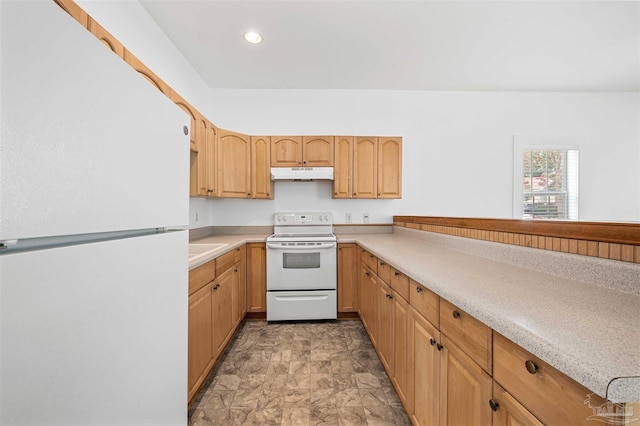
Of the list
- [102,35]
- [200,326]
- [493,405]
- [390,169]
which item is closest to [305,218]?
[390,169]

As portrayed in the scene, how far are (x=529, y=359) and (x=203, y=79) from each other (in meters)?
3.61

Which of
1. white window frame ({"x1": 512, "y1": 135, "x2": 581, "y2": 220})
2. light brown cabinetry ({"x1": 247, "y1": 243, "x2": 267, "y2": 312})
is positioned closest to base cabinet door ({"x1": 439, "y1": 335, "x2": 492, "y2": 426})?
light brown cabinetry ({"x1": 247, "y1": 243, "x2": 267, "y2": 312})

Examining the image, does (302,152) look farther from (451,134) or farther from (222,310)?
(451,134)

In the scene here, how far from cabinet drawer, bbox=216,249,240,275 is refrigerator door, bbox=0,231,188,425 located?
4.14ft

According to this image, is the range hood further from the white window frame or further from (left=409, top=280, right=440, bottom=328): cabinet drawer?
the white window frame

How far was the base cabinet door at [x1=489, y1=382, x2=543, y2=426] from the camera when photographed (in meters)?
0.64

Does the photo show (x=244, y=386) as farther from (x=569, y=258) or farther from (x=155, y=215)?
(x=569, y=258)

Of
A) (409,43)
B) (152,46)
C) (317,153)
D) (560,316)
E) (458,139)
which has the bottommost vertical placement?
(560,316)

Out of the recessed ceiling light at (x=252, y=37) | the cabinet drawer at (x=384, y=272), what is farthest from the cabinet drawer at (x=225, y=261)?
the recessed ceiling light at (x=252, y=37)

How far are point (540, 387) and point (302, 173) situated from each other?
2.60m

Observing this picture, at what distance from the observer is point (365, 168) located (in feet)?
10.2

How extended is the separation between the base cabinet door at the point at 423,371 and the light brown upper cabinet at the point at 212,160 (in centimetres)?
222

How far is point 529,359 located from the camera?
637mm

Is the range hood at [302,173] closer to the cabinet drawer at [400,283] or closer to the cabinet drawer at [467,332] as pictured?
the cabinet drawer at [400,283]
